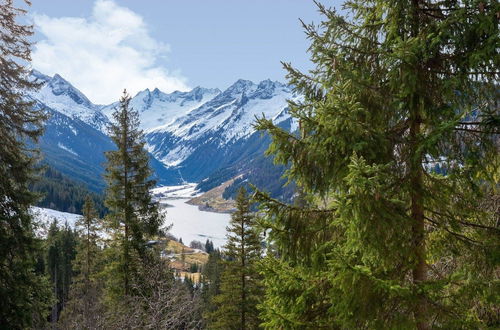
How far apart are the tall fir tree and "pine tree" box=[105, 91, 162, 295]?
4.83 meters

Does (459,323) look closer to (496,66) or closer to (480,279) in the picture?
(480,279)

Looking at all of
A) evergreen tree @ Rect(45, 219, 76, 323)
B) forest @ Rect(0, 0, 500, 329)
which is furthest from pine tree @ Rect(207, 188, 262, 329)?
evergreen tree @ Rect(45, 219, 76, 323)

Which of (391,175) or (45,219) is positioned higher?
(45,219)

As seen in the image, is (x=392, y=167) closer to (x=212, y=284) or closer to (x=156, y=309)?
(x=156, y=309)

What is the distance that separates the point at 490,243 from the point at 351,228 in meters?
2.36

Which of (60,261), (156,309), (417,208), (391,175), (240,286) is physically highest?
(391,175)

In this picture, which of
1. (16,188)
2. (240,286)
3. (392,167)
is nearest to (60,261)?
(240,286)

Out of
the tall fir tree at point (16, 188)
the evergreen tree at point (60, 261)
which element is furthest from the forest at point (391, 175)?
the evergreen tree at point (60, 261)

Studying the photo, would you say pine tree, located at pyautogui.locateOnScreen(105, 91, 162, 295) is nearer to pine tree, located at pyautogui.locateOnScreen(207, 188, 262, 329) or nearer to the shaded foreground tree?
the shaded foreground tree

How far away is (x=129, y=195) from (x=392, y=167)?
52.8ft

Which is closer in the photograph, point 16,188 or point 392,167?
point 392,167

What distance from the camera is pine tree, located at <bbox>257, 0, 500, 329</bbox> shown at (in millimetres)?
5137

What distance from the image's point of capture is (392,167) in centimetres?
593

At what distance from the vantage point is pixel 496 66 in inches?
215
